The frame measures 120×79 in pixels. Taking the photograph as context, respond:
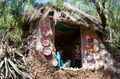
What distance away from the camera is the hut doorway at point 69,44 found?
50.4 feet

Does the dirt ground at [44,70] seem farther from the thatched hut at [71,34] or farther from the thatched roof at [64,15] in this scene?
the thatched roof at [64,15]

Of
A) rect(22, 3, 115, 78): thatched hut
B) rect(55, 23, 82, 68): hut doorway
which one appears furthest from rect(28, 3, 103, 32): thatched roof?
rect(55, 23, 82, 68): hut doorway

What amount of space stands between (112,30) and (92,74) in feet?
6.11

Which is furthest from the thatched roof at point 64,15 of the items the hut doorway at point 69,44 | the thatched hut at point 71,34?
the hut doorway at point 69,44

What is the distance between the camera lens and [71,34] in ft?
53.4

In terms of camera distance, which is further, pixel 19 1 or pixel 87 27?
pixel 87 27

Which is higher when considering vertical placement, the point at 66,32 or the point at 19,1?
the point at 19,1

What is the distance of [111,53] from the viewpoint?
49.4ft

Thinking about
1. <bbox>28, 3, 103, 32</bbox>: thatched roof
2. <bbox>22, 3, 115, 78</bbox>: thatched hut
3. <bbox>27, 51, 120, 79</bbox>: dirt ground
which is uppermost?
<bbox>28, 3, 103, 32</bbox>: thatched roof

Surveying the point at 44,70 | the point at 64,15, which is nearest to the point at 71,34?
the point at 64,15

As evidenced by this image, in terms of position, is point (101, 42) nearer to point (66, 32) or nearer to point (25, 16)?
point (66, 32)

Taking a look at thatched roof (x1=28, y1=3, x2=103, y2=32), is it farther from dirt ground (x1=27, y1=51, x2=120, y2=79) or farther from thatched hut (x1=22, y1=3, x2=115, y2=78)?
dirt ground (x1=27, y1=51, x2=120, y2=79)

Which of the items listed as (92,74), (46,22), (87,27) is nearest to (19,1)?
(46,22)

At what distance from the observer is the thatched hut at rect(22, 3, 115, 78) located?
13664 mm
